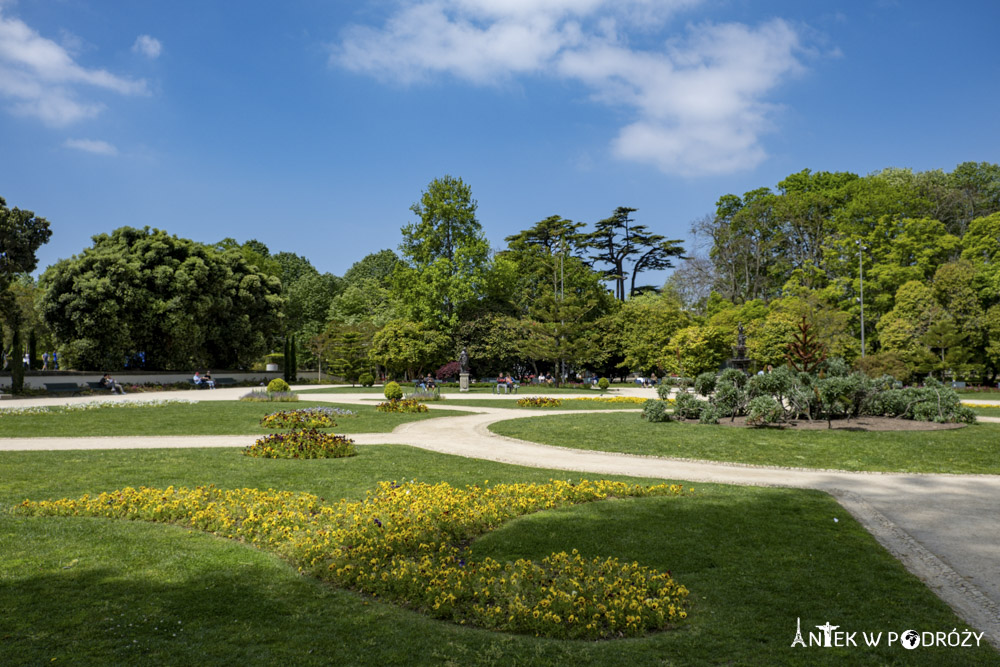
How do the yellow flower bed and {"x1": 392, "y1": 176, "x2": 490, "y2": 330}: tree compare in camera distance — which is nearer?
the yellow flower bed

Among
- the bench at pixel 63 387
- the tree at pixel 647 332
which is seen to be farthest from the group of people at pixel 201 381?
the tree at pixel 647 332

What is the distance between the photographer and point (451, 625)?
447 centimetres

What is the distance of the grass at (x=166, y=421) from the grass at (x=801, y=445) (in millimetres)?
5066

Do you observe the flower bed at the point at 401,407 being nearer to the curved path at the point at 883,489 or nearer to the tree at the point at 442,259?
the curved path at the point at 883,489

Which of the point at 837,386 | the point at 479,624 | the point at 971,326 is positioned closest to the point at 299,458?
the point at 479,624

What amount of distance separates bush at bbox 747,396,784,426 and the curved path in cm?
324

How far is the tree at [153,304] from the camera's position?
37.8 meters

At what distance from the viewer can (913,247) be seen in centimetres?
4022

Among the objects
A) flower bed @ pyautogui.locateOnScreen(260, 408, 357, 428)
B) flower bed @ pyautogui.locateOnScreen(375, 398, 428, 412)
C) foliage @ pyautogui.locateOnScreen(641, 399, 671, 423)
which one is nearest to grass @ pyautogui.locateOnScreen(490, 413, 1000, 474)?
foliage @ pyautogui.locateOnScreen(641, 399, 671, 423)

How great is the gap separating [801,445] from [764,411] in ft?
4.94

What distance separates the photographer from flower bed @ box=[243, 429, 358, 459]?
38.8ft

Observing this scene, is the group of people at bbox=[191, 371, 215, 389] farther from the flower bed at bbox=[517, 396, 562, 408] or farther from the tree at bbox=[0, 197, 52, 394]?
the flower bed at bbox=[517, 396, 562, 408]

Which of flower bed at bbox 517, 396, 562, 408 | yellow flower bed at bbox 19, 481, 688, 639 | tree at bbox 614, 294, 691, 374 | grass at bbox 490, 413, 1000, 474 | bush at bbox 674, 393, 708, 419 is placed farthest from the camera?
tree at bbox 614, 294, 691, 374

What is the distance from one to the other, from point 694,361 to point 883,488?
26.9 metres
